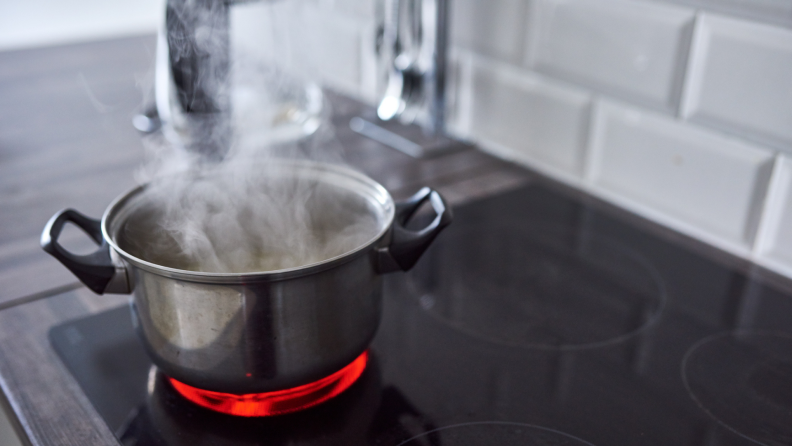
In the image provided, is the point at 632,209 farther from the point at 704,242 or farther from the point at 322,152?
the point at 322,152

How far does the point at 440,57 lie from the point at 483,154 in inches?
6.1

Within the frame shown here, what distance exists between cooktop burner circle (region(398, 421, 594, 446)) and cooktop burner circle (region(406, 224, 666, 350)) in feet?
0.37

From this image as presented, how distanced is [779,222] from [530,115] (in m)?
0.35

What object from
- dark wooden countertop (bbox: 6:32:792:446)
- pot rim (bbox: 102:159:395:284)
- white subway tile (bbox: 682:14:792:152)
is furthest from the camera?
white subway tile (bbox: 682:14:792:152)

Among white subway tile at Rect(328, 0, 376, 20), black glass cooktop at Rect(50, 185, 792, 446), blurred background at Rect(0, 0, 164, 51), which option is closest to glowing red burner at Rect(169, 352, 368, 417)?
black glass cooktop at Rect(50, 185, 792, 446)

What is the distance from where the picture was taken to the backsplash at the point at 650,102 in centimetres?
70

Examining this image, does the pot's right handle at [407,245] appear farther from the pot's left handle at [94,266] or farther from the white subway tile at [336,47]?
the white subway tile at [336,47]

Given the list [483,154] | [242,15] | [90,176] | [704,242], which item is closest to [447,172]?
[483,154]

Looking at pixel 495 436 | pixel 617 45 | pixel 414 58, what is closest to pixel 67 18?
pixel 414 58

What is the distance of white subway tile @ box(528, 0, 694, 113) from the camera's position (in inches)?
30.1

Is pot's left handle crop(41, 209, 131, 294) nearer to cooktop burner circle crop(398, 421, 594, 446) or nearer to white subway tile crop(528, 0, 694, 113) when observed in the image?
cooktop burner circle crop(398, 421, 594, 446)

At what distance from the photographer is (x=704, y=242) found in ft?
2.61

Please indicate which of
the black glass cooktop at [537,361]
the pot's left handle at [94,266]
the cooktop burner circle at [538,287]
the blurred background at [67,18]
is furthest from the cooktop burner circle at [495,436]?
the blurred background at [67,18]

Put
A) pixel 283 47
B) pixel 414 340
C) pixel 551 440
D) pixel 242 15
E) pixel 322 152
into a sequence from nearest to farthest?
pixel 551 440 → pixel 414 340 → pixel 322 152 → pixel 283 47 → pixel 242 15
